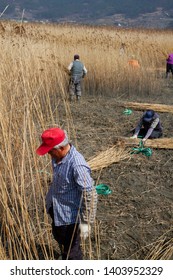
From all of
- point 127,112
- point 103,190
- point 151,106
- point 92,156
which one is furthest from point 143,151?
point 151,106

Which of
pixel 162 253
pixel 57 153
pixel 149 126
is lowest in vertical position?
pixel 162 253

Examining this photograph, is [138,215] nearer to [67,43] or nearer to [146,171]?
[146,171]

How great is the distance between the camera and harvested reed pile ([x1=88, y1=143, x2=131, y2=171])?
4371mm

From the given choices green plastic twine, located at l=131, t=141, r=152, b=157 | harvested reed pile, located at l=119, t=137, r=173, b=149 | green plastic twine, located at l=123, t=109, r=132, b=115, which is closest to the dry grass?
harvested reed pile, located at l=119, t=137, r=173, b=149

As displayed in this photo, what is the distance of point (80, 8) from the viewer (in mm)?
100688

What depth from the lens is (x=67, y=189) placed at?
2264 mm

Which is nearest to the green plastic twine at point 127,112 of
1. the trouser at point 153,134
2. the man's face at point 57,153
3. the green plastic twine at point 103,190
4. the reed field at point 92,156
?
the reed field at point 92,156

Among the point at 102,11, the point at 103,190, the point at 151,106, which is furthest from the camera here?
the point at 102,11

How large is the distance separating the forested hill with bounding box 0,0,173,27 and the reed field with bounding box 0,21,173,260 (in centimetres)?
6427

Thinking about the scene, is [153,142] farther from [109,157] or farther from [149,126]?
[109,157]

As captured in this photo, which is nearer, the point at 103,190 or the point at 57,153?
the point at 57,153

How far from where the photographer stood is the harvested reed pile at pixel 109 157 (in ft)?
14.3

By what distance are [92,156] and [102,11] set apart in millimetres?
91599

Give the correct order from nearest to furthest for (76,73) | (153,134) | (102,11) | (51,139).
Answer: (51,139) < (153,134) < (76,73) < (102,11)
